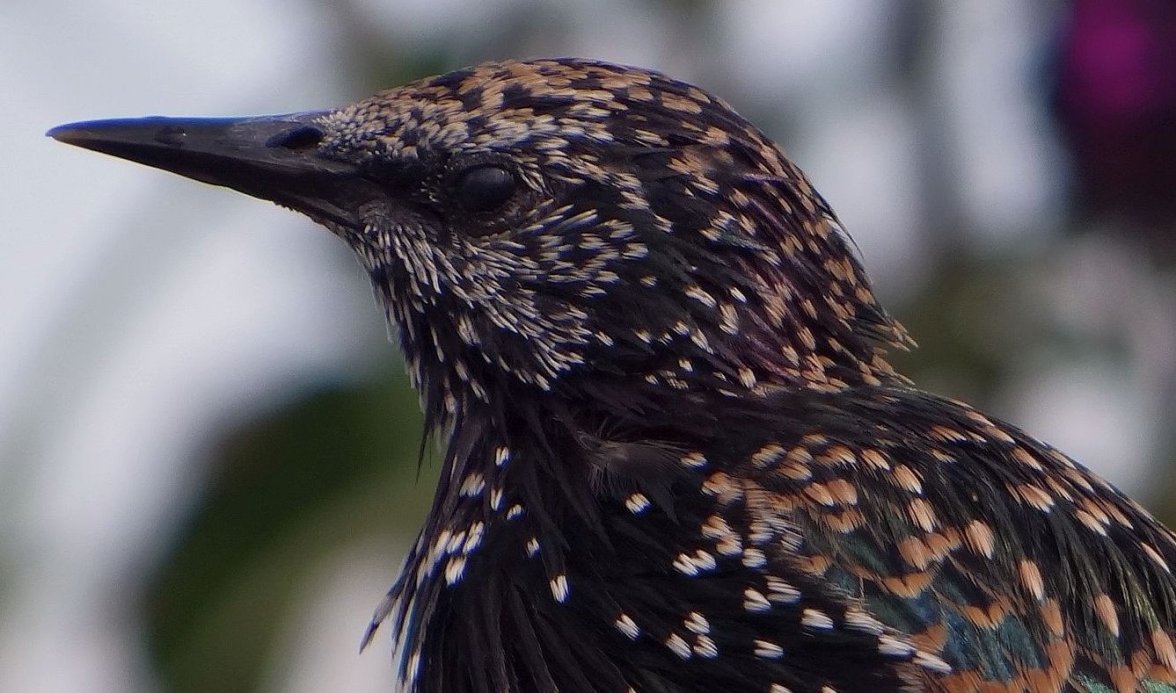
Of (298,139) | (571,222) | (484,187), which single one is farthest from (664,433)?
(298,139)

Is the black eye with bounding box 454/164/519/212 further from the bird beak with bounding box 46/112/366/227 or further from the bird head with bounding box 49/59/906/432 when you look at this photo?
the bird beak with bounding box 46/112/366/227

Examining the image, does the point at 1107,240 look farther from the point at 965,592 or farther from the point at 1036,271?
the point at 965,592

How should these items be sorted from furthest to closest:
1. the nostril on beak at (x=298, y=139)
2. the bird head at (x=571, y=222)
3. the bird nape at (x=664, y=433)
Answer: the nostril on beak at (x=298, y=139)
the bird head at (x=571, y=222)
the bird nape at (x=664, y=433)

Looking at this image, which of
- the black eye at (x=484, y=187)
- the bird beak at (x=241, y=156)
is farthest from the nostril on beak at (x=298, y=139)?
the black eye at (x=484, y=187)

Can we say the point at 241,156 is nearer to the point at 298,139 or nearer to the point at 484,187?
the point at 298,139

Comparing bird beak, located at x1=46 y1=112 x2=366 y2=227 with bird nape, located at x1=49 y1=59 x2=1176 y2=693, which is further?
bird beak, located at x1=46 y1=112 x2=366 y2=227

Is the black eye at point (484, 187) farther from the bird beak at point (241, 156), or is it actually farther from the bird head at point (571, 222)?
the bird beak at point (241, 156)

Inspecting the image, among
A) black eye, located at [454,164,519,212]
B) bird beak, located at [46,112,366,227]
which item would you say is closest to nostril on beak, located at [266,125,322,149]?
bird beak, located at [46,112,366,227]
